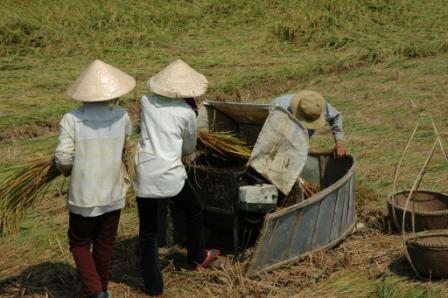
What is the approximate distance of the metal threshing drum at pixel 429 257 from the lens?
3.94m

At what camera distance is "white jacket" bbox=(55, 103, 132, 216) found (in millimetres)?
3688

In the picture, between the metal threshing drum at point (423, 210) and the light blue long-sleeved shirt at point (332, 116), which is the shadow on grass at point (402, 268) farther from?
the light blue long-sleeved shirt at point (332, 116)

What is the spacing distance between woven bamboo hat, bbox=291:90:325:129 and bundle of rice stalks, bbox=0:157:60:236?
5.21ft

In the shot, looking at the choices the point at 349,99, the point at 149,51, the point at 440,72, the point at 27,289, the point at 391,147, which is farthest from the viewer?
A: the point at 149,51

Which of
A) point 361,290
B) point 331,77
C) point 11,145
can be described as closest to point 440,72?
point 331,77

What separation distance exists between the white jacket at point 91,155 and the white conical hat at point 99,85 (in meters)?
0.06

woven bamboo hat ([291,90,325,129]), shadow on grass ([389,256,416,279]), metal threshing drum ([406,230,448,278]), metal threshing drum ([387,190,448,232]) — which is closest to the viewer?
metal threshing drum ([406,230,448,278])

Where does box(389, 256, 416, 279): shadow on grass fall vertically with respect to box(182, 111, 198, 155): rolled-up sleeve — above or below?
below

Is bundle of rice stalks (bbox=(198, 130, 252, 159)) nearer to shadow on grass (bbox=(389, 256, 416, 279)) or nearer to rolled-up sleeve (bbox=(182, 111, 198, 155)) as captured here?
rolled-up sleeve (bbox=(182, 111, 198, 155))

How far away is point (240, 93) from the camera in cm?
915

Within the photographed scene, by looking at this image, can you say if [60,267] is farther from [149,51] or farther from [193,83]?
[149,51]

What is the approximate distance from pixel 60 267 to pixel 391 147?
11.1 ft

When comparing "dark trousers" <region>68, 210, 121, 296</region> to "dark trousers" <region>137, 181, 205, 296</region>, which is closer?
"dark trousers" <region>68, 210, 121, 296</region>

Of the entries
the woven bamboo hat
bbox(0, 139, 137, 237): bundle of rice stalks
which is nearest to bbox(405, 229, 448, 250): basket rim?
the woven bamboo hat
